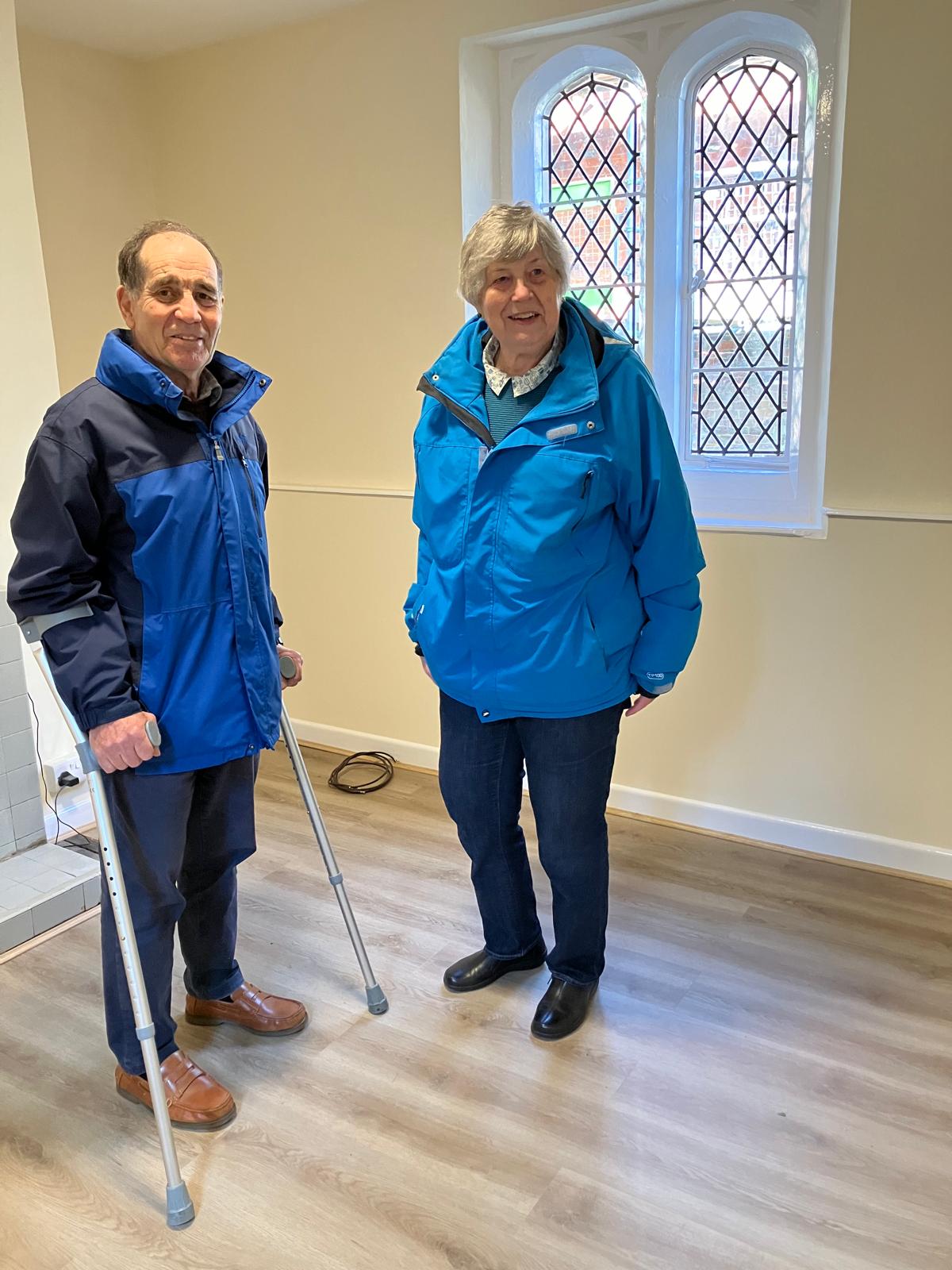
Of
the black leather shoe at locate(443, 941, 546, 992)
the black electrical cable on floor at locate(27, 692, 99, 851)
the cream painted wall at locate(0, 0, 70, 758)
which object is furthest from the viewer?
the black electrical cable on floor at locate(27, 692, 99, 851)

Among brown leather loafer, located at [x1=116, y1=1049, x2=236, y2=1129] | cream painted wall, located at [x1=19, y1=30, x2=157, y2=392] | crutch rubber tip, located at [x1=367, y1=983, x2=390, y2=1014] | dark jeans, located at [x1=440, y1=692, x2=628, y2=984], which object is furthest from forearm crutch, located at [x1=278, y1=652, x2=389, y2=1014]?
cream painted wall, located at [x1=19, y1=30, x2=157, y2=392]

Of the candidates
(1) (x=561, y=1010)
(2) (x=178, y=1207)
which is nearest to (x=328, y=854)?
(1) (x=561, y=1010)

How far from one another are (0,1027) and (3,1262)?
0.66 m

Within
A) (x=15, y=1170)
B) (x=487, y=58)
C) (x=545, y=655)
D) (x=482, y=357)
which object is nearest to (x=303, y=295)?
(x=487, y=58)

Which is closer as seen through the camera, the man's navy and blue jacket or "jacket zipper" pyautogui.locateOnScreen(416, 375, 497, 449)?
the man's navy and blue jacket

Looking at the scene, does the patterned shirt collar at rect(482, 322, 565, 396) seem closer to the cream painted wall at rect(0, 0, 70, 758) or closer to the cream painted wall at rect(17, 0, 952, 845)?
the cream painted wall at rect(17, 0, 952, 845)

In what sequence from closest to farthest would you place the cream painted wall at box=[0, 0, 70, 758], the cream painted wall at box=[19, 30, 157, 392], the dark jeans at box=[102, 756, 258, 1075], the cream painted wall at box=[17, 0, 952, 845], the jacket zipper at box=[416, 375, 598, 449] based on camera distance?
the dark jeans at box=[102, 756, 258, 1075] → the jacket zipper at box=[416, 375, 598, 449] → the cream painted wall at box=[17, 0, 952, 845] → the cream painted wall at box=[0, 0, 70, 758] → the cream painted wall at box=[19, 30, 157, 392]

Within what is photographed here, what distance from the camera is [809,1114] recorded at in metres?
1.86

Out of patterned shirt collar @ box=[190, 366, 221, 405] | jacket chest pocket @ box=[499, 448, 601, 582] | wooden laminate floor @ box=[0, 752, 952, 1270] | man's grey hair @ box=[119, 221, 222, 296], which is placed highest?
man's grey hair @ box=[119, 221, 222, 296]

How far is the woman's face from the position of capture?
178 centimetres

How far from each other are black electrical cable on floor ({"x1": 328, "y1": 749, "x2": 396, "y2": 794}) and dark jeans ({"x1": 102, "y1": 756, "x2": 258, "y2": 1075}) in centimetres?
120

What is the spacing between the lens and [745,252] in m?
2.77

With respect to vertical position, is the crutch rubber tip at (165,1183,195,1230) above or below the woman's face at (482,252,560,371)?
below

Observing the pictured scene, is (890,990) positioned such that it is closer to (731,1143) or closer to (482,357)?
(731,1143)
